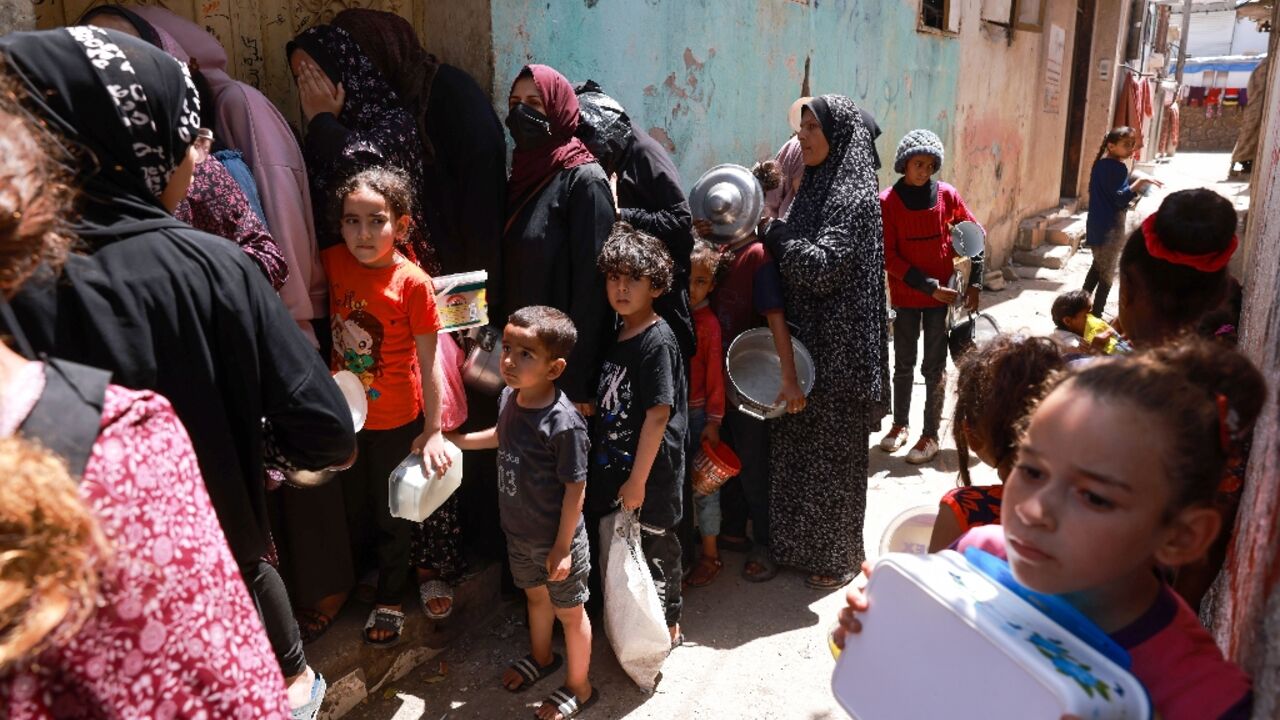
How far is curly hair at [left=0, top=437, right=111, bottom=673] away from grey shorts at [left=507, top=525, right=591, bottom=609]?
183 centimetres

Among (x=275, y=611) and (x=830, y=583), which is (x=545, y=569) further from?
(x=830, y=583)

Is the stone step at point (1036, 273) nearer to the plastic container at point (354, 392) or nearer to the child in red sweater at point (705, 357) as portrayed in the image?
the child in red sweater at point (705, 357)

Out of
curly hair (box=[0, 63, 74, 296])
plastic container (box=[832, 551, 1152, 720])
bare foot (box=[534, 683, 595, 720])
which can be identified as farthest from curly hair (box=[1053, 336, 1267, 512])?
bare foot (box=[534, 683, 595, 720])

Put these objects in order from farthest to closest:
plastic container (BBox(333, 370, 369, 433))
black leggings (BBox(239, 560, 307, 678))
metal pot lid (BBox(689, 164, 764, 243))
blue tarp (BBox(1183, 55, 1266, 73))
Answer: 1. blue tarp (BBox(1183, 55, 1266, 73))
2. metal pot lid (BBox(689, 164, 764, 243))
3. plastic container (BBox(333, 370, 369, 433))
4. black leggings (BBox(239, 560, 307, 678))

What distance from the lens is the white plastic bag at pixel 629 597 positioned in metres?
2.70

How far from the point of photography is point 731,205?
3.40m

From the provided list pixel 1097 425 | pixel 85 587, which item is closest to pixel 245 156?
pixel 85 587

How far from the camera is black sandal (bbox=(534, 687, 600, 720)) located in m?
2.62

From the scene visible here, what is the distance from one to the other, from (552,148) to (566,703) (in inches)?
71.0

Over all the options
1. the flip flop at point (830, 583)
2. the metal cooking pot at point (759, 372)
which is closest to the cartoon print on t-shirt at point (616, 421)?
the metal cooking pot at point (759, 372)

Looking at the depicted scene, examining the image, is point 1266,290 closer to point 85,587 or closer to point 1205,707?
point 1205,707

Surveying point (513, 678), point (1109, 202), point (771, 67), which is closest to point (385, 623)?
point (513, 678)

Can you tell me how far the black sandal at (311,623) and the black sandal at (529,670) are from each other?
613 mm

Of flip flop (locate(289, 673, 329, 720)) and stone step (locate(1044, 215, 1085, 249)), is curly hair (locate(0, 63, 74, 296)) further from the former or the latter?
stone step (locate(1044, 215, 1085, 249))
